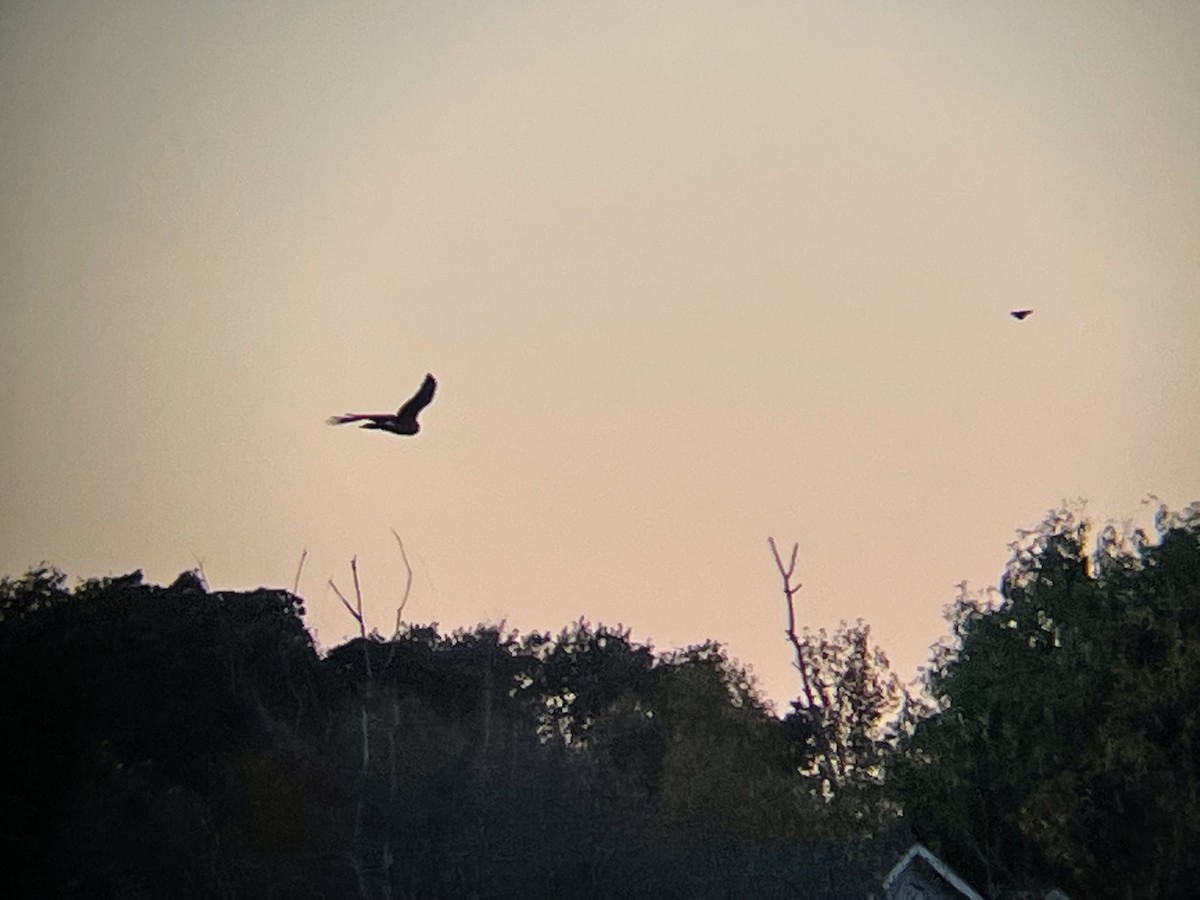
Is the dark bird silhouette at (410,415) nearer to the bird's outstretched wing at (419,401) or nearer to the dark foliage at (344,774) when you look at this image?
the bird's outstretched wing at (419,401)

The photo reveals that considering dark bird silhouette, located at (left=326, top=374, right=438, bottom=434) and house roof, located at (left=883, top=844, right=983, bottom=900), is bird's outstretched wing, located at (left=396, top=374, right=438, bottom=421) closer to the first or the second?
dark bird silhouette, located at (left=326, top=374, right=438, bottom=434)

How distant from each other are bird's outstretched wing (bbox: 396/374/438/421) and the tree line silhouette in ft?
54.1

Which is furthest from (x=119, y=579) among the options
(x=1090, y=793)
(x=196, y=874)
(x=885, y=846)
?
(x=1090, y=793)

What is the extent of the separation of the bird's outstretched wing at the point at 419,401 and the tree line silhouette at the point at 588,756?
649 inches

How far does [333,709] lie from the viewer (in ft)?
155

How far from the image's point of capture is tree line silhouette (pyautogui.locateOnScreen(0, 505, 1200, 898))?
A: 28359 mm

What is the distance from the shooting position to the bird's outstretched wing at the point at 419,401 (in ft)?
60.0

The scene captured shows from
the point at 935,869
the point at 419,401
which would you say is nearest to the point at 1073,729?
the point at 935,869

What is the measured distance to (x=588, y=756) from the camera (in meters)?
46.1

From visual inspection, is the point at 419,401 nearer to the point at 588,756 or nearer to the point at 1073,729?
the point at 1073,729

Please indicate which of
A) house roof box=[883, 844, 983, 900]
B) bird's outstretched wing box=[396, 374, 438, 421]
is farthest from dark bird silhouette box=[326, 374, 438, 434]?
house roof box=[883, 844, 983, 900]

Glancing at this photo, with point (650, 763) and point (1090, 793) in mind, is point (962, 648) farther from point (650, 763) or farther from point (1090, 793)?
point (650, 763)

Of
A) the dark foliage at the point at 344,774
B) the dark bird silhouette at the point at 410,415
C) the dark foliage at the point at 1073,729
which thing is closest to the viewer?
the dark bird silhouette at the point at 410,415

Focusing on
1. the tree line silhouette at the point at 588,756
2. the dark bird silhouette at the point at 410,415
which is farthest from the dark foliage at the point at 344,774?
the dark bird silhouette at the point at 410,415
